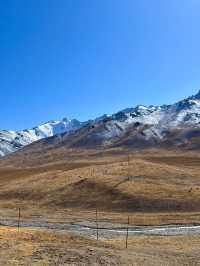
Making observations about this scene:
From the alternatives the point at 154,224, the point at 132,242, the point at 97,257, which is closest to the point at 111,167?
the point at 154,224

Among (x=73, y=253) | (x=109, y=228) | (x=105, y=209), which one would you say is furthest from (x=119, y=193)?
(x=73, y=253)

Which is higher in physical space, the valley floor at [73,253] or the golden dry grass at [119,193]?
the golden dry grass at [119,193]

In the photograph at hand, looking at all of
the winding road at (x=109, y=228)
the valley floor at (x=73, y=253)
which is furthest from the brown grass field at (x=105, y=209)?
the winding road at (x=109, y=228)

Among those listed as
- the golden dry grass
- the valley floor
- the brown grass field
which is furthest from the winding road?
the valley floor

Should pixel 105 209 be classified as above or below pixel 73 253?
above

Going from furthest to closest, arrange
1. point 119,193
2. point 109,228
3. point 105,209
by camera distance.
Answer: point 119,193
point 105,209
point 109,228

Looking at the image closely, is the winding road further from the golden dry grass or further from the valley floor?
the valley floor

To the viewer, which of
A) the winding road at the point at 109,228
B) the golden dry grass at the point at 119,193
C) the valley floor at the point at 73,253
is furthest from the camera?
the golden dry grass at the point at 119,193

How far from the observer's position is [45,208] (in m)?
99.0

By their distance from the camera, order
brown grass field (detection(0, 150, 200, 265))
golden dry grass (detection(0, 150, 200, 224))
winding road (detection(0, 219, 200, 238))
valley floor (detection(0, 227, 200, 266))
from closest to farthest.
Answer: valley floor (detection(0, 227, 200, 266)) < brown grass field (detection(0, 150, 200, 265)) < winding road (detection(0, 219, 200, 238)) < golden dry grass (detection(0, 150, 200, 224))

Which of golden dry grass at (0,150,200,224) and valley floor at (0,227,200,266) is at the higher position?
golden dry grass at (0,150,200,224)

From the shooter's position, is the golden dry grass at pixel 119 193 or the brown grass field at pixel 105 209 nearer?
the brown grass field at pixel 105 209

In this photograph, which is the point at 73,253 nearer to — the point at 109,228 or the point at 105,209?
the point at 109,228

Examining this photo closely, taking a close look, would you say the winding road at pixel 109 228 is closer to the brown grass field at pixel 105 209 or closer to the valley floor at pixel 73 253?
the brown grass field at pixel 105 209
